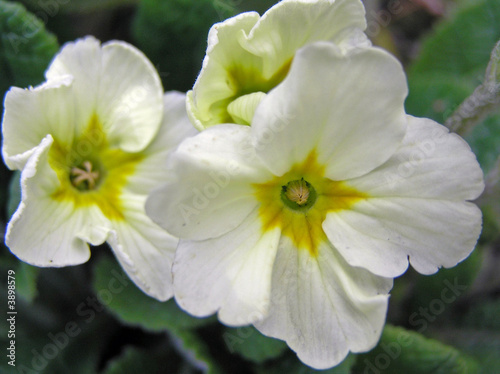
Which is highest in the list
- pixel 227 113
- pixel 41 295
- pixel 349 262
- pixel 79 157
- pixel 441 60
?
pixel 227 113

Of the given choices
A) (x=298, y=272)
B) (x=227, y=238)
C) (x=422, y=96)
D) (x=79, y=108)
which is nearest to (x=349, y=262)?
(x=298, y=272)

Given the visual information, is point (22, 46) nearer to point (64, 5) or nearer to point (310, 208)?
point (64, 5)

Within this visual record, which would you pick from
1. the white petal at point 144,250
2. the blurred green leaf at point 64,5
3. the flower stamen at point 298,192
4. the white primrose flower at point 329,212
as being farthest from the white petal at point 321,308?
the blurred green leaf at point 64,5

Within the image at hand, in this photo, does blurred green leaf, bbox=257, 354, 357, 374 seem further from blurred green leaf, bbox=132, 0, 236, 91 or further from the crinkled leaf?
blurred green leaf, bbox=132, 0, 236, 91

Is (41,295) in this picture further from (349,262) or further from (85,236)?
(349,262)

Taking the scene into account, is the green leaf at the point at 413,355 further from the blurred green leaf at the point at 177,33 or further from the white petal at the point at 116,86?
the blurred green leaf at the point at 177,33
